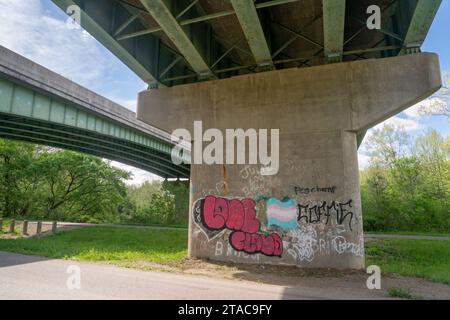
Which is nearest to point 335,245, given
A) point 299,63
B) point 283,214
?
point 283,214

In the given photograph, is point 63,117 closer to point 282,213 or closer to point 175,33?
point 175,33

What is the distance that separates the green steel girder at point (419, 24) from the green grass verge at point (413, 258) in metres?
6.13

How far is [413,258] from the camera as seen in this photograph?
10.9m

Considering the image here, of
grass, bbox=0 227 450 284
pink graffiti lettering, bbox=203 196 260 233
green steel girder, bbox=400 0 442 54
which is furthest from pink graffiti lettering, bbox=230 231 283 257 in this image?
green steel girder, bbox=400 0 442 54

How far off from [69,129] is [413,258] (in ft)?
72.9

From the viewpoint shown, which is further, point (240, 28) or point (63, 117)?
point (63, 117)

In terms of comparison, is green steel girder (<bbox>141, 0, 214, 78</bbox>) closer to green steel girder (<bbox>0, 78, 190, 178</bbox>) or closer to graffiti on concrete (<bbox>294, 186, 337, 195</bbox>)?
graffiti on concrete (<bbox>294, 186, 337, 195</bbox>)

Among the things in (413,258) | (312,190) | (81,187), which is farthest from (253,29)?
(81,187)

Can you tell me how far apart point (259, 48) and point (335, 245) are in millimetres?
5849

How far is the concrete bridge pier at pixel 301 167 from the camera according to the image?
7.76m

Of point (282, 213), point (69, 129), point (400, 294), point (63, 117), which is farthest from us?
point (69, 129)

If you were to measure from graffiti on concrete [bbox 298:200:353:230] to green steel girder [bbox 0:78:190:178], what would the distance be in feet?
50.6
